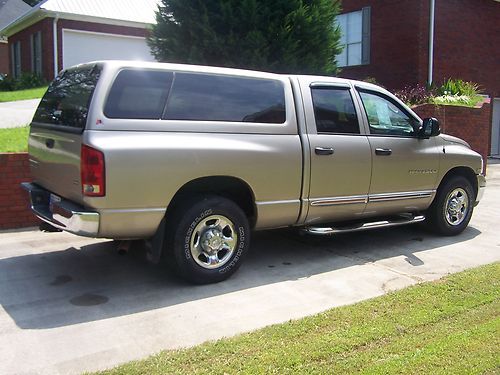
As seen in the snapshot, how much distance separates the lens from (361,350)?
12.7 feet

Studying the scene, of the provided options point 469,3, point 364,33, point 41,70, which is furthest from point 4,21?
point 469,3

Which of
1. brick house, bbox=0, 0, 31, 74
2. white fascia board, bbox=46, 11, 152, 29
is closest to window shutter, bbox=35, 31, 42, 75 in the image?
white fascia board, bbox=46, 11, 152, 29

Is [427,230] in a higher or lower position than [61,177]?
lower

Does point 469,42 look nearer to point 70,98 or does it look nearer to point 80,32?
point 80,32

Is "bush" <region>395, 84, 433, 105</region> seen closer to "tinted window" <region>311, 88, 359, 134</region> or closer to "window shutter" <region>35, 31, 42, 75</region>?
"tinted window" <region>311, 88, 359, 134</region>

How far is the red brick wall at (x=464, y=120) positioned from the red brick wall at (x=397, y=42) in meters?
2.57

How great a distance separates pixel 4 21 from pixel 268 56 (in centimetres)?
2767

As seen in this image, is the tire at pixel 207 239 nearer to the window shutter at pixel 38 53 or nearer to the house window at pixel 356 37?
the house window at pixel 356 37

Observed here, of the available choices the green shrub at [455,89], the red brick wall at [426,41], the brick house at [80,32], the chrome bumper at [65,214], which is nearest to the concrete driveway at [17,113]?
the brick house at [80,32]

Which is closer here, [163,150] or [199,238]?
[163,150]

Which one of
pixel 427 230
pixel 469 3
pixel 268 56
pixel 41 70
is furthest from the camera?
pixel 41 70

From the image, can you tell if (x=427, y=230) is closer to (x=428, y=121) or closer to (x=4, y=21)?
(x=428, y=121)

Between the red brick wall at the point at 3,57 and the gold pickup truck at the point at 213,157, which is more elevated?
the red brick wall at the point at 3,57

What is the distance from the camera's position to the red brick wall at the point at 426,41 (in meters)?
16.0
